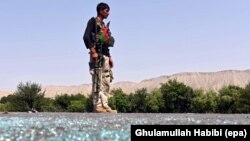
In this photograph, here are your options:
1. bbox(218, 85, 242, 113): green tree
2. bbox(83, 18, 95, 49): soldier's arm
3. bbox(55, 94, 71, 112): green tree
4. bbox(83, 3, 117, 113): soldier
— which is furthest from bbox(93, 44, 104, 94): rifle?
bbox(55, 94, 71, 112): green tree

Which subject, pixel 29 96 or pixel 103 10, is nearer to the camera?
pixel 103 10

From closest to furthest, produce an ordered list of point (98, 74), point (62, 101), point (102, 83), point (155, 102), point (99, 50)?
1. point (98, 74)
2. point (99, 50)
3. point (102, 83)
4. point (155, 102)
5. point (62, 101)

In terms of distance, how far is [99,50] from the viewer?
15.5 m

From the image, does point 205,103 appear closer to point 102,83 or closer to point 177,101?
point 177,101

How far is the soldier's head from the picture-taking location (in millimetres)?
15352

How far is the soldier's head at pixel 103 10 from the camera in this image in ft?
50.4

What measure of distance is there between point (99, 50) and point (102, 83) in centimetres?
112

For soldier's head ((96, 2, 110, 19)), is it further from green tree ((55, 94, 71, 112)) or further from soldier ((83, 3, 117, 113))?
green tree ((55, 94, 71, 112))

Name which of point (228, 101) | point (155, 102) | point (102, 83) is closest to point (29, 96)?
point (155, 102)

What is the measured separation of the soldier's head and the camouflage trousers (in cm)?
138

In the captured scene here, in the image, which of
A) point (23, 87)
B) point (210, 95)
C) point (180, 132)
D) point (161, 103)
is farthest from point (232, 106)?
point (180, 132)

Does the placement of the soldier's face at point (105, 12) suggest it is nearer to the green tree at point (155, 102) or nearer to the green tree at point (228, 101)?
the green tree at point (228, 101)

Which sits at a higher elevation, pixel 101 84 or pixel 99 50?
pixel 99 50

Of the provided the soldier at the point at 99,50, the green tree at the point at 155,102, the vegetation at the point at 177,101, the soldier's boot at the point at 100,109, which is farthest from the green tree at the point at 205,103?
the soldier's boot at the point at 100,109
